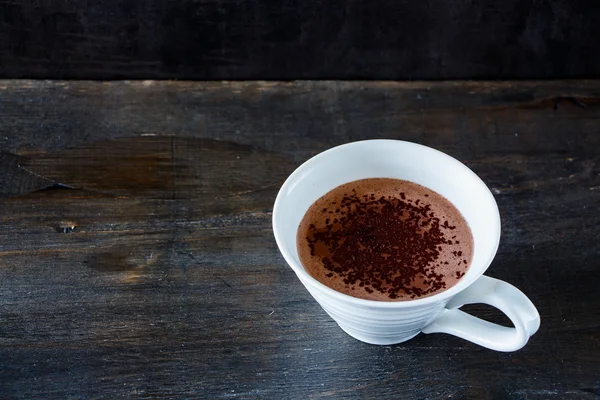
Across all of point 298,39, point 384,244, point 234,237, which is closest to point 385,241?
point 384,244

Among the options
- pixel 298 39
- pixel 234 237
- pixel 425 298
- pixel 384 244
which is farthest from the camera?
pixel 298 39

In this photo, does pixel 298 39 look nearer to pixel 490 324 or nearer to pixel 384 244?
pixel 384 244

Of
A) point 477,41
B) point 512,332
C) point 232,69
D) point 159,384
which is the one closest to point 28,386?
point 159,384

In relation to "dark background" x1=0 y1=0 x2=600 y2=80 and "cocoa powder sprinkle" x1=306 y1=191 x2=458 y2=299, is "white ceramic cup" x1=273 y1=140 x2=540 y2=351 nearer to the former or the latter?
"cocoa powder sprinkle" x1=306 y1=191 x2=458 y2=299

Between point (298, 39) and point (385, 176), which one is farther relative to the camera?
point (298, 39)

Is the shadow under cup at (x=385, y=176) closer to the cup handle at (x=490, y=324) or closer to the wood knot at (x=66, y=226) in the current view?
the cup handle at (x=490, y=324)

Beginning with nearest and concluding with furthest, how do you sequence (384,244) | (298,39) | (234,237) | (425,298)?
(425,298) → (384,244) → (234,237) → (298,39)

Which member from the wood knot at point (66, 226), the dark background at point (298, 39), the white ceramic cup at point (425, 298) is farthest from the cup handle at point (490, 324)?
the dark background at point (298, 39)
